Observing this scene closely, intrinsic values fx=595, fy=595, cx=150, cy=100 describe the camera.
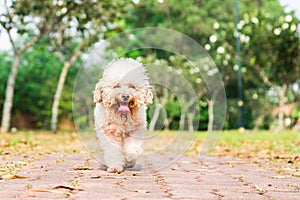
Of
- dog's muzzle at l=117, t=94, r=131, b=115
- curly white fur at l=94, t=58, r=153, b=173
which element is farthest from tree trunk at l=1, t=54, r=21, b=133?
dog's muzzle at l=117, t=94, r=131, b=115

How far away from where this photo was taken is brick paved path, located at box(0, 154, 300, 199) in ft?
14.5

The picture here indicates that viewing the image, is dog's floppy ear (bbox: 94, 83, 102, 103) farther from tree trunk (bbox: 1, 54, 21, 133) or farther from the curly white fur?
tree trunk (bbox: 1, 54, 21, 133)

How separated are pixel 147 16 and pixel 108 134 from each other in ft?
108

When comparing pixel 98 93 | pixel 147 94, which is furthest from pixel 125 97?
pixel 98 93

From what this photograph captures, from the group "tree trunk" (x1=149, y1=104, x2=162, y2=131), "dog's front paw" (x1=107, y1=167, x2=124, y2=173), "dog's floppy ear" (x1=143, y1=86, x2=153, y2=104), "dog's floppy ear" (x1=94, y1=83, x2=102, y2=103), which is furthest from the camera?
"tree trunk" (x1=149, y1=104, x2=162, y2=131)

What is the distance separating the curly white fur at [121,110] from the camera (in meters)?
5.42

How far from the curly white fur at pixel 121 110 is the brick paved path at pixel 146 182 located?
218mm

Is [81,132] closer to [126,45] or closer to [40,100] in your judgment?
[126,45]

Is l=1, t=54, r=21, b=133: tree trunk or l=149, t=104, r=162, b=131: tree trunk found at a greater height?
l=1, t=54, r=21, b=133: tree trunk

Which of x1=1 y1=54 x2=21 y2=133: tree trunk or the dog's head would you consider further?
x1=1 y1=54 x2=21 y2=133: tree trunk

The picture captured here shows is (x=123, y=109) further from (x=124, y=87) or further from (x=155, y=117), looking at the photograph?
(x=155, y=117)

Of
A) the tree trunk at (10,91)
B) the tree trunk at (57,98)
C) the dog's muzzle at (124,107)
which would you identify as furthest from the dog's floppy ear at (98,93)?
the tree trunk at (57,98)

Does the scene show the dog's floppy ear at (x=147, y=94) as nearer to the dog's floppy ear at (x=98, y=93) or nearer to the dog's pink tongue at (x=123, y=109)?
the dog's pink tongue at (x=123, y=109)

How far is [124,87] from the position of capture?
5.39m
